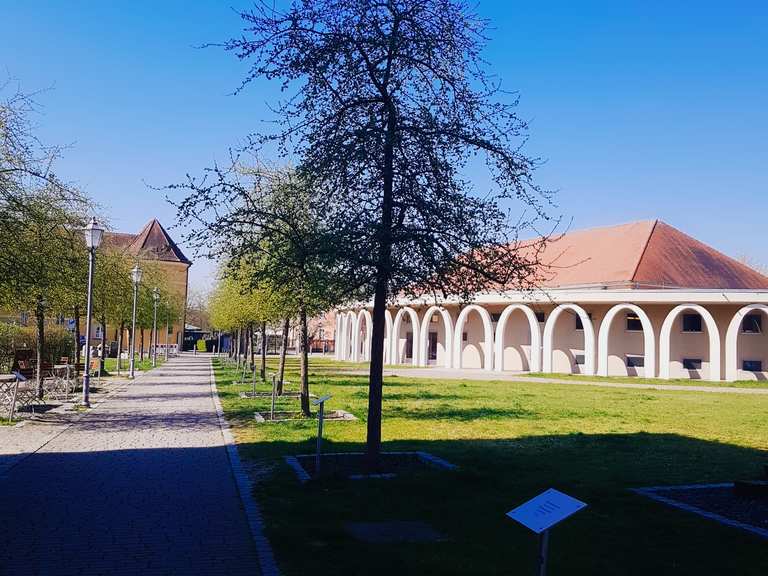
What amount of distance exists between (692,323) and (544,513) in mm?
43838

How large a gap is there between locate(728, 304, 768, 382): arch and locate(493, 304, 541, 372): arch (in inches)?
426

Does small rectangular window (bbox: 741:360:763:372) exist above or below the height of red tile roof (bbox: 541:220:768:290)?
below

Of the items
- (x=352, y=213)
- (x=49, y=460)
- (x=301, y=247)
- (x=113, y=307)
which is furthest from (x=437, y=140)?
(x=113, y=307)

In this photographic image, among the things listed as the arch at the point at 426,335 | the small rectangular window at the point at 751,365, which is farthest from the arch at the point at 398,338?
the small rectangular window at the point at 751,365

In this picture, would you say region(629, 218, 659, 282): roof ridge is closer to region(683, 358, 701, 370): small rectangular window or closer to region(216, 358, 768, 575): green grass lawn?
region(683, 358, 701, 370): small rectangular window

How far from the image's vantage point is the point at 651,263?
151 feet

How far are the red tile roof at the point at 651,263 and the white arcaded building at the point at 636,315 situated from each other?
0.08 metres

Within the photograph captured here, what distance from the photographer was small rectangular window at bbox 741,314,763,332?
4309cm

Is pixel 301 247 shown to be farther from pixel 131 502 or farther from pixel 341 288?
pixel 131 502

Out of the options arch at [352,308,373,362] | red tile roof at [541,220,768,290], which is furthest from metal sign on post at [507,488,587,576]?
arch at [352,308,373,362]

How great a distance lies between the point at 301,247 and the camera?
31.1 feet

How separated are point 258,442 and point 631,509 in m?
6.79

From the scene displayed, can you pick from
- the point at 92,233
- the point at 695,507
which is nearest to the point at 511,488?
the point at 695,507

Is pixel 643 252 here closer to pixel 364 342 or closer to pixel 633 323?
pixel 633 323
